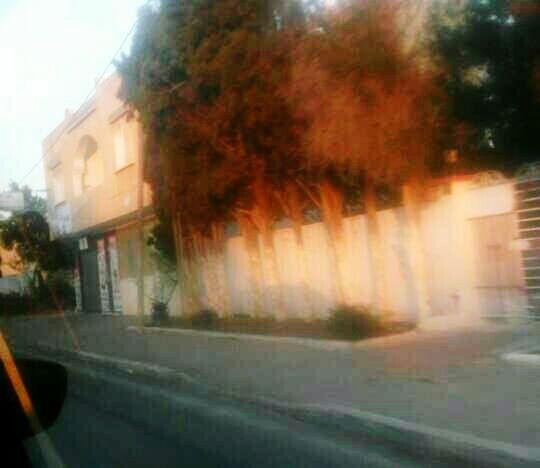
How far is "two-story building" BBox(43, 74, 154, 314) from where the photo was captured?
24375mm

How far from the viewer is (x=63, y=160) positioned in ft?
102

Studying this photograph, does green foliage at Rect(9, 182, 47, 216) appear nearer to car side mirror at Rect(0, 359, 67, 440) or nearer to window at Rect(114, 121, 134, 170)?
window at Rect(114, 121, 134, 170)

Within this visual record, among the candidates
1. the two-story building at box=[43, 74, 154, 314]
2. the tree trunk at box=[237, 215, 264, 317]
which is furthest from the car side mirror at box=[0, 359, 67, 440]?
the two-story building at box=[43, 74, 154, 314]

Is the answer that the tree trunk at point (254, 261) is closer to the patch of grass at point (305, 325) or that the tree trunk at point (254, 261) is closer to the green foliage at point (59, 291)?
the patch of grass at point (305, 325)

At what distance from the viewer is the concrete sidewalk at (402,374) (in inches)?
284

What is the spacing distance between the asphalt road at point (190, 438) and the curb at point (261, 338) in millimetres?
2739

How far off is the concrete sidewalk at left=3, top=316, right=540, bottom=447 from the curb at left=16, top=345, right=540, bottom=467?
16cm

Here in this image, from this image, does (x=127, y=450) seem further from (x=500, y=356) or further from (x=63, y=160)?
(x=63, y=160)

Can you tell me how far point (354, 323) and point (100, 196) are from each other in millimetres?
16045

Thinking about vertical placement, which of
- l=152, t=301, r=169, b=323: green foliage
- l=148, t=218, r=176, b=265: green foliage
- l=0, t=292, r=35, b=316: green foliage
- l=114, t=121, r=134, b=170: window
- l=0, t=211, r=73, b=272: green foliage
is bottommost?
l=152, t=301, r=169, b=323: green foliage

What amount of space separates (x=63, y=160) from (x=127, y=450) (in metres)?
25.2

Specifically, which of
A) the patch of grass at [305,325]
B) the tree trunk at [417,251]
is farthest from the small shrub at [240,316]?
the tree trunk at [417,251]

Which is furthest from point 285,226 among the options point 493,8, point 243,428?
point 243,428

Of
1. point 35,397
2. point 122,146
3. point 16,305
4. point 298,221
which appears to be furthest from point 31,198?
point 35,397
